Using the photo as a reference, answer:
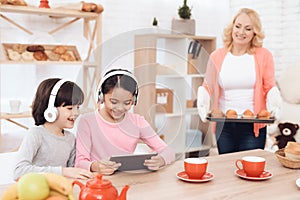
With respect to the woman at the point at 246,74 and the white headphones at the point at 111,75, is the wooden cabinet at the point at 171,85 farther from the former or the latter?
the woman at the point at 246,74

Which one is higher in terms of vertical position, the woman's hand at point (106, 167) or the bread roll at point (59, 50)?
the bread roll at point (59, 50)

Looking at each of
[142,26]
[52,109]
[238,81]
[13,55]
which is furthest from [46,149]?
[142,26]

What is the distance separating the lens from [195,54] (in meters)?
1.40

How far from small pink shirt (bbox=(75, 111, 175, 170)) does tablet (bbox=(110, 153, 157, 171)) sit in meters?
0.02

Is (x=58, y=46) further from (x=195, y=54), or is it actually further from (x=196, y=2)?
(x=195, y=54)

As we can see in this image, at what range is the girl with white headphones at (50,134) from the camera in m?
1.55

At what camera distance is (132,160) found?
1.42 m

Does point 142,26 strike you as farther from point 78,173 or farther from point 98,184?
point 98,184

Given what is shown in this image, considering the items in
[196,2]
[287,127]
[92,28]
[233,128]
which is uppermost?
[196,2]

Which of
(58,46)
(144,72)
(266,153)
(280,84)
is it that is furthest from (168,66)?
(280,84)

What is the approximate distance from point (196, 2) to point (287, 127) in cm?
170

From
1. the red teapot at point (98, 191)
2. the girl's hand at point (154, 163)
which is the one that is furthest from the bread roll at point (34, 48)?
the red teapot at point (98, 191)

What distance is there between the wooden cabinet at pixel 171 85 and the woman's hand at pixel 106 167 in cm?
21

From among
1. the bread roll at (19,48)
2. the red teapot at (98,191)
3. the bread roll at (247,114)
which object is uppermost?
the bread roll at (19,48)
